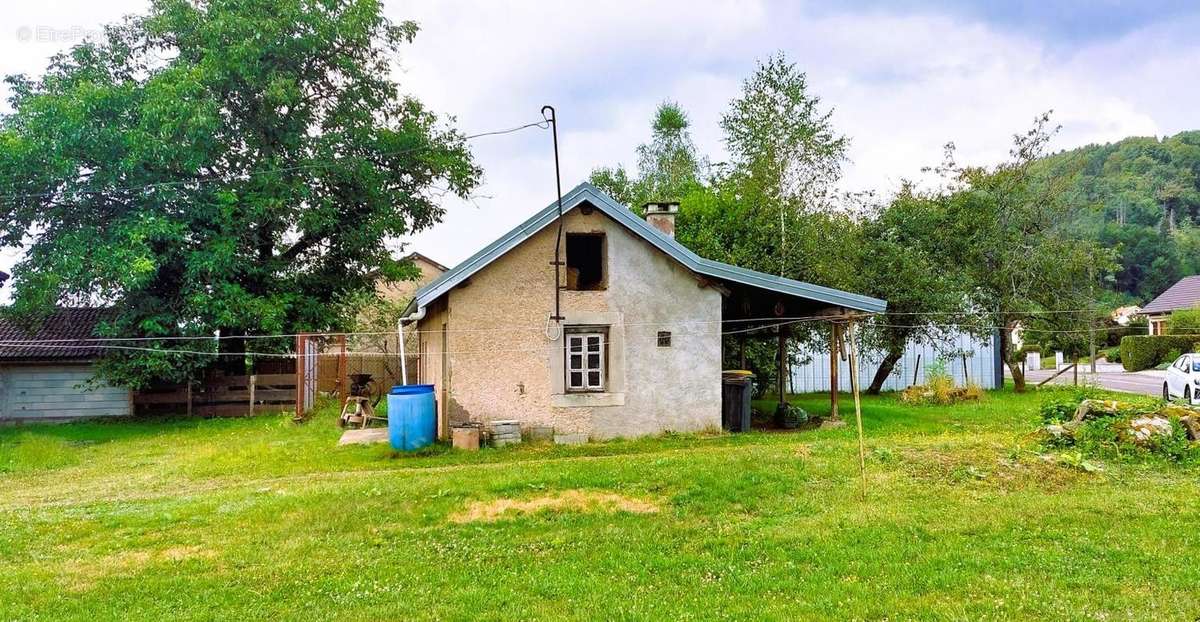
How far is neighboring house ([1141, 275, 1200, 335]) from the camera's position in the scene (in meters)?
42.8

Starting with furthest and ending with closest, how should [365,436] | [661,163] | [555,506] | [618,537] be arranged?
[661,163], [365,436], [555,506], [618,537]

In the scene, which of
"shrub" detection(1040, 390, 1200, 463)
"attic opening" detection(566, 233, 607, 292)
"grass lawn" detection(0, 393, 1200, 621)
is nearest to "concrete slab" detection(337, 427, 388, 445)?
"grass lawn" detection(0, 393, 1200, 621)

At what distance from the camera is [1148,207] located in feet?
231

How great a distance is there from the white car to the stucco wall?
41.8 feet

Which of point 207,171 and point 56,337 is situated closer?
point 207,171

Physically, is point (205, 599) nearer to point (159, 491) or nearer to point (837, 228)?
point (159, 491)

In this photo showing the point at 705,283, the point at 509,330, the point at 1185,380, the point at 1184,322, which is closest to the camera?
the point at 509,330

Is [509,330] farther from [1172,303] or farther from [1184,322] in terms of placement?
[1172,303]

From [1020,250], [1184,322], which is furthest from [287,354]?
[1184,322]

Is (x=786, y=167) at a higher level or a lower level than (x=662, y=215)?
higher

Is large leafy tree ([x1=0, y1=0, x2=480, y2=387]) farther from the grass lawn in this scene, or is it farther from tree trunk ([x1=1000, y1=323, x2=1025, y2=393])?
tree trunk ([x1=1000, y1=323, x2=1025, y2=393])

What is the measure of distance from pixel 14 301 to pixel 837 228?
22462mm

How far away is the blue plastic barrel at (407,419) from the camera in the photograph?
39.7 feet

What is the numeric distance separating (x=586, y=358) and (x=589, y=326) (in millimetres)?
601
